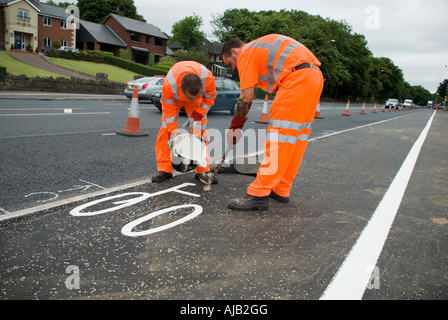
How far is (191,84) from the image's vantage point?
379 cm

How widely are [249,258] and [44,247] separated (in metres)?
1.46

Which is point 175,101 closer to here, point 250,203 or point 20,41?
point 250,203

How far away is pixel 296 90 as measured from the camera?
3.28m

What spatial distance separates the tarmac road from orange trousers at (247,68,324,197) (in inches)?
15.1

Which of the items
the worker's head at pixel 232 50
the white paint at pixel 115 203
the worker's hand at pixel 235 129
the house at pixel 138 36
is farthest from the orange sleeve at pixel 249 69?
the house at pixel 138 36

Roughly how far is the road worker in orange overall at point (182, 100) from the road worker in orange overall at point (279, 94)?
2.08 feet

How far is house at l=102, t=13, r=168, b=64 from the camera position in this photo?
191ft

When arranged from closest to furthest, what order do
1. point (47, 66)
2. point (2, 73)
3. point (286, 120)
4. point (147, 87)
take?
point (286, 120) → point (2, 73) → point (147, 87) → point (47, 66)

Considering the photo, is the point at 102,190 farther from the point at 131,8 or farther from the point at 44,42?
the point at 131,8

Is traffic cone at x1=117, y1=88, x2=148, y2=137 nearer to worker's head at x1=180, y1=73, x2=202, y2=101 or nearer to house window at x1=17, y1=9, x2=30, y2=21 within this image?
worker's head at x1=180, y1=73, x2=202, y2=101

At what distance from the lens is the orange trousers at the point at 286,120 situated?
3.29 metres

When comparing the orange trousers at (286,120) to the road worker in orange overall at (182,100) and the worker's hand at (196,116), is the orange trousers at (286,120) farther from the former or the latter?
the worker's hand at (196,116)

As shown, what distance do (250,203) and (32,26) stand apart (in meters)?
55.7

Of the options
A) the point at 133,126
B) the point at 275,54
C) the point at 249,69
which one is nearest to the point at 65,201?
the point at 249,69
